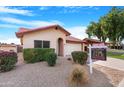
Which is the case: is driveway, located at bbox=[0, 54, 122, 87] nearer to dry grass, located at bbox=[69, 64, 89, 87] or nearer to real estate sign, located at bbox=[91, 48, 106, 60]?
dry grass, located at bbox=[69, 64, 89, 87]

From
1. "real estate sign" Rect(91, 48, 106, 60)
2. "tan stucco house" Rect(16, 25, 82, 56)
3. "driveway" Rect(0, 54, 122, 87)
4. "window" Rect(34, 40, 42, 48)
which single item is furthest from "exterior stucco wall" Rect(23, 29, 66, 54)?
"real estate sign" Rect(91, 48, 106, 60)

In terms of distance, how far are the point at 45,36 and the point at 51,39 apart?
30.8 inches

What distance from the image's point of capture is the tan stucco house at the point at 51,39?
51.7 feet

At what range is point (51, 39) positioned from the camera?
1744 cm

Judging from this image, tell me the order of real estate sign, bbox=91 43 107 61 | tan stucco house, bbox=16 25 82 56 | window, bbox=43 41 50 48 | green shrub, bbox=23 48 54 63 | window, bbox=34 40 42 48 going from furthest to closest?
1. window, bbox=43 41 50 48
2. window, bbox=34 40 42 48
3. tan stucco house, bbox=16 25 82 56
4. green shrub, bbox=23 48 54 63
5. real estate sign, bbox=91 43 107 61

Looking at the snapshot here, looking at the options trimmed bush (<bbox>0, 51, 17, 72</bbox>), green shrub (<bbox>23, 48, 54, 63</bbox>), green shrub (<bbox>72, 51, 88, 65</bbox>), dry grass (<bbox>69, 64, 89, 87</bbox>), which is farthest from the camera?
green shrub (<bbox>23, 48, 54, 63</bbox>)

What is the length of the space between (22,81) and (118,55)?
14647mm

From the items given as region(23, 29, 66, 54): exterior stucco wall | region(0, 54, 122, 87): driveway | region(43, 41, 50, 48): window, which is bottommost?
region(0, 54, 122, 87): driveway

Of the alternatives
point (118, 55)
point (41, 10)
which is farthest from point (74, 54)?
point (118, 55)

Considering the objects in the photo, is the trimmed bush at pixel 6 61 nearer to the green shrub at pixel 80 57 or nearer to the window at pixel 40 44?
the window at pixel 40 44

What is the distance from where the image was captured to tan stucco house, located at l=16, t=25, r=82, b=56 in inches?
620

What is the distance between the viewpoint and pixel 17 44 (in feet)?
57.1
